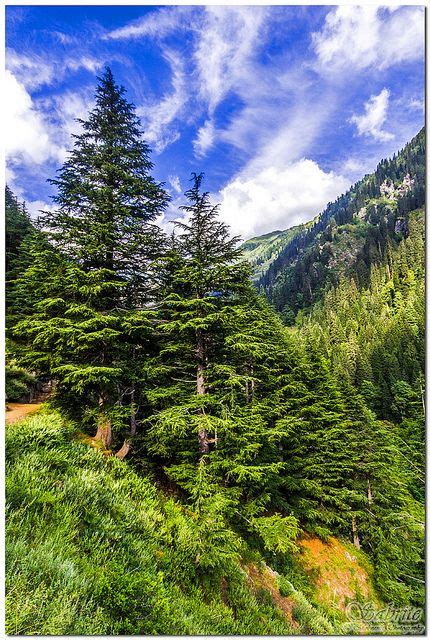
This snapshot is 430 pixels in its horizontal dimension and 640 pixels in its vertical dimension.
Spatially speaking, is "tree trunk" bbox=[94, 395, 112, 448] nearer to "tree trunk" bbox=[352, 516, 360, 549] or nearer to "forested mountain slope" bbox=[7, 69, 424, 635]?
"forested mountain slope" bbox=[7, 69, 424, 635]

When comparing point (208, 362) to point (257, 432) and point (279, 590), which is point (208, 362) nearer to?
point (257, 432)

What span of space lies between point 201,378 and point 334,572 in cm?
1476

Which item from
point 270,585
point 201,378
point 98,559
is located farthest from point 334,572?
point 98,559

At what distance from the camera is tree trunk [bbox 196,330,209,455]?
30.2 feet

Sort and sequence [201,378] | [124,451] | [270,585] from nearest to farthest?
[270,585], [124,451], [201,378]

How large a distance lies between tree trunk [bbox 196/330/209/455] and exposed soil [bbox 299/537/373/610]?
10.7 meters

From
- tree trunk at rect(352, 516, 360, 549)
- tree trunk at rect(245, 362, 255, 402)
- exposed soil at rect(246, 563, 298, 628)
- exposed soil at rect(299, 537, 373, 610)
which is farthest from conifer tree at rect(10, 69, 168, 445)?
tree trunk at rect(352, 516, 360, 549)

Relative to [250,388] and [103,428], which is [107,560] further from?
[250,388]

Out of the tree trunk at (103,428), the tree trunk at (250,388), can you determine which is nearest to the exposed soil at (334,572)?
the tree trunk at (250,388)

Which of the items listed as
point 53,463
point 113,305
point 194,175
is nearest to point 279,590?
point 53,463

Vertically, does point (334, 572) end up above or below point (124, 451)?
below

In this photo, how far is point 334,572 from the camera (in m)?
14.8

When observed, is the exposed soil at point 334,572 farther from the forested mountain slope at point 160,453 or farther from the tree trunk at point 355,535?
the tree trunk at point 355,535

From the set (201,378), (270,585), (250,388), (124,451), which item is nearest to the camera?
(270,585)
